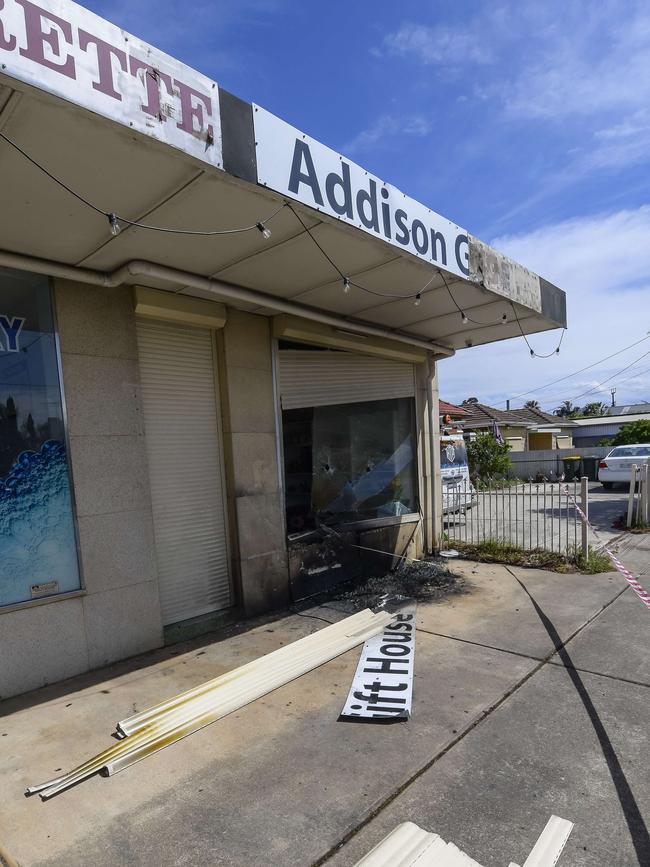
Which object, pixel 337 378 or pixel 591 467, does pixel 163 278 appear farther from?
pixel 591 467

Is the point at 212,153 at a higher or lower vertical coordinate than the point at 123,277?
higher

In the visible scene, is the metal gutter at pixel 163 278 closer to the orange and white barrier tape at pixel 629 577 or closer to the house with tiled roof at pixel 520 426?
the orange and white barrier tape at pixel 629 577

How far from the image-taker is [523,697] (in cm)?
369

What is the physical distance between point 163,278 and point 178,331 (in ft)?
3.14

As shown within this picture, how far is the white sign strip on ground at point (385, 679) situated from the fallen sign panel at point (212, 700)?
215mm

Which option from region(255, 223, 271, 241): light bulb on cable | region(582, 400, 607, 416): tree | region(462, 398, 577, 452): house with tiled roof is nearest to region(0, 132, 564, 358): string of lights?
region(255, 223, 271, 241): light bulb on cable

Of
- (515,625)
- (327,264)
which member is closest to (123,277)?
(327,264)

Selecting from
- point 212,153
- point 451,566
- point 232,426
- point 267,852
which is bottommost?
point 451,566

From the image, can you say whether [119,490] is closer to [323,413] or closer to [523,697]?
[323,413]

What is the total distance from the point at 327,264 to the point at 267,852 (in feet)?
13.4

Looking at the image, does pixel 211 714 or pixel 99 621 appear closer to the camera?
pixel 211 714

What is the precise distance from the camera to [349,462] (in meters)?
7.47

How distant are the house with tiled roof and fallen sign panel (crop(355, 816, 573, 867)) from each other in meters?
22.3

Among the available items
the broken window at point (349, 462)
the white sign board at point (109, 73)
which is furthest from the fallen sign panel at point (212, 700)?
the white sign board at point (109, 73)
